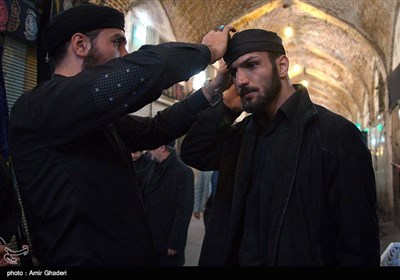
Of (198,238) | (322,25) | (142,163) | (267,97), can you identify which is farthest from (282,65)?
(322,25)

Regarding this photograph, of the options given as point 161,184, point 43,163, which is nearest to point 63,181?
point 43,163

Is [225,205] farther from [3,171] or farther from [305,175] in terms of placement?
[3,171]

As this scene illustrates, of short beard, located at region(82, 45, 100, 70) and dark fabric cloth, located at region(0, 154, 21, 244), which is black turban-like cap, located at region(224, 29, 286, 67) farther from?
dark fabric cloth, located at region(0, 154, 21, 244)

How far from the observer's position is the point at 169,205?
414 centimetres

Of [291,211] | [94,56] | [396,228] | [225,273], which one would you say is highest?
[94,56]

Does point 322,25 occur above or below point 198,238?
above

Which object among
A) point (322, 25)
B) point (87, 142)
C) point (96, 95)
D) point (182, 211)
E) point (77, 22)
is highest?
point (322, 25)

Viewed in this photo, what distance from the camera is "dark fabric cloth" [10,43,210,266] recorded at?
1.32 meters

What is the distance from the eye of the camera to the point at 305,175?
5.12 feet

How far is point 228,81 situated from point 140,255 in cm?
92

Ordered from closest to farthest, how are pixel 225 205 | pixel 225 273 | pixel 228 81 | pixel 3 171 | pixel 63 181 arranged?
pixel 225 273 < pixel 63 181 < pixel 225 205 < pixel 228 81 < pixel 3 171

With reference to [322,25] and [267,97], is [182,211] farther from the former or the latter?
[322,25]

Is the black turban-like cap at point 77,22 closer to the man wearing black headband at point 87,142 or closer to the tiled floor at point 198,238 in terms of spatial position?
the man wearing black headband at point 87,142

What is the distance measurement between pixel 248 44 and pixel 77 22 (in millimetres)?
726
